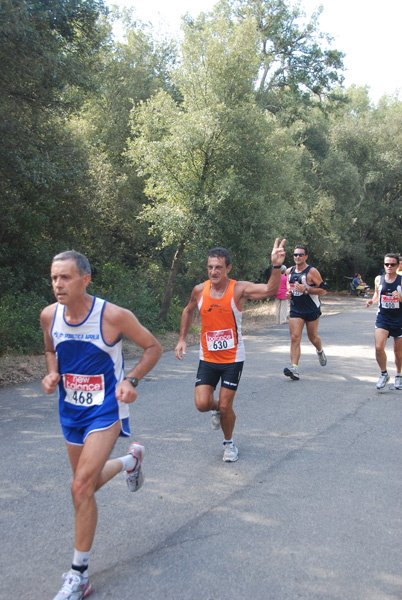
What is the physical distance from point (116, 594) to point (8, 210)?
10.8 metres

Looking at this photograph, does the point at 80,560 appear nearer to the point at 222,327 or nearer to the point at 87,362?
the point at 87,362

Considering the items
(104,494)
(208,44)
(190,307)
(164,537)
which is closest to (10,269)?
(208,44)

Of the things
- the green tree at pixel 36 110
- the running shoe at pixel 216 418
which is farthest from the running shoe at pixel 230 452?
the green tree at pixel 36 110

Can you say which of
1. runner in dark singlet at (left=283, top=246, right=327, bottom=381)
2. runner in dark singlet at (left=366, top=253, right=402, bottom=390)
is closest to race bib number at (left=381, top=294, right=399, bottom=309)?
runner in dark singlet at (left=366, top=253, right=402, bottom=390)

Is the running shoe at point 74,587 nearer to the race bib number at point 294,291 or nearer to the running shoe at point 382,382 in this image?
the running shoe at point 382,382

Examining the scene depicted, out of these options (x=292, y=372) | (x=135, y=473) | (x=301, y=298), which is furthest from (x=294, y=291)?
(x=135, y=473)

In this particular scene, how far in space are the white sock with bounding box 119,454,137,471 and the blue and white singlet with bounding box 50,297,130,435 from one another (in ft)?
1.42

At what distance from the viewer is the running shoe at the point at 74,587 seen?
2928 mm

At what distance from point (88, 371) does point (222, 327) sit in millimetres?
2171

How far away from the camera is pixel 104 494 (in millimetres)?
4480

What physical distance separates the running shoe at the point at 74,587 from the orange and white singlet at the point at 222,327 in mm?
2690

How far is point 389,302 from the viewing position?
8.40 meters

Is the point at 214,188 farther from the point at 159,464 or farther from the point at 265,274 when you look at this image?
the point at 265,274

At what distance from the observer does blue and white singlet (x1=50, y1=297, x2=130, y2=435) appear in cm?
337
